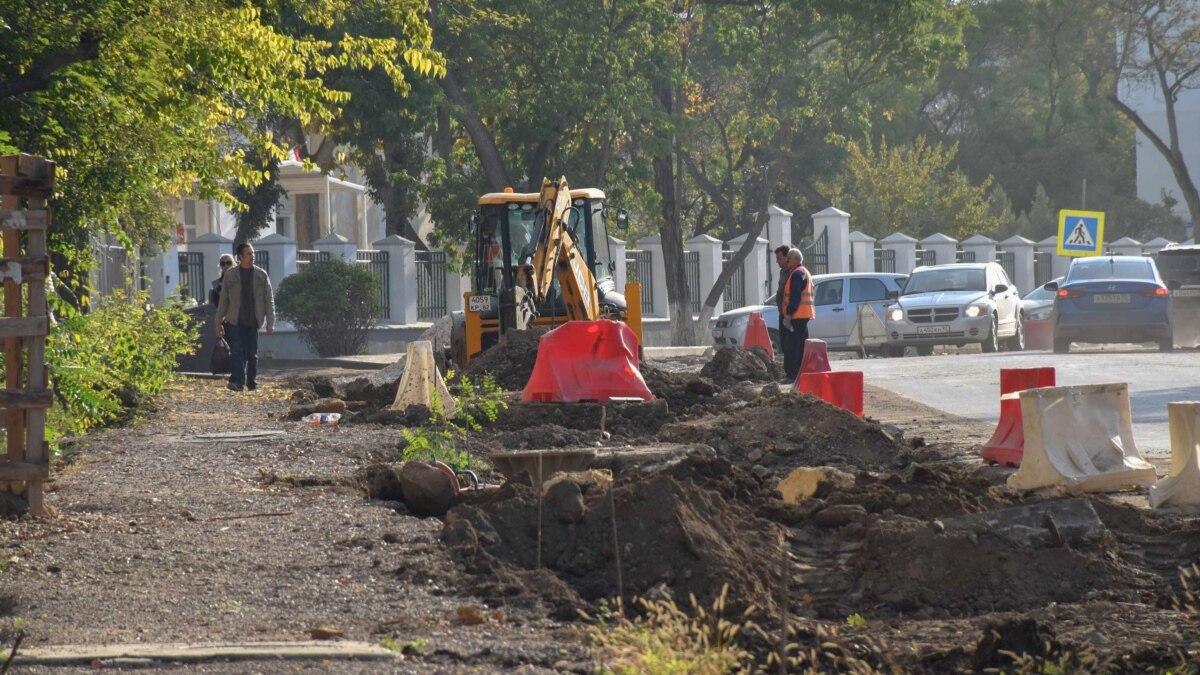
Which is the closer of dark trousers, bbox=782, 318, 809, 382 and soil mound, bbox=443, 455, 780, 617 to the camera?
soil mound, bbox=443, 455, 780, 617

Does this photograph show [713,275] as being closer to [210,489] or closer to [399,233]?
[399,233]

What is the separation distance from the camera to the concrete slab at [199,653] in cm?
559

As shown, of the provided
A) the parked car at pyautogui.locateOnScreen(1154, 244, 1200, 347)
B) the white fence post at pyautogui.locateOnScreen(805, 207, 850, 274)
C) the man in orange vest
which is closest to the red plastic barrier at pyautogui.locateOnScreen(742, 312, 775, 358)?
the man in orange vest

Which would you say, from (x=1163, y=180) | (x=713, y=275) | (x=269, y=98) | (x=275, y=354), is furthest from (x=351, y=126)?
(x=1163, y=180)

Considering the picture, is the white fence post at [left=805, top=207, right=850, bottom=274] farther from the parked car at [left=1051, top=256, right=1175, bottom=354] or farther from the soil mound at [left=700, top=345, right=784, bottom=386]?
the soil mound at [left=700, top=345, right=784, bottom=386]

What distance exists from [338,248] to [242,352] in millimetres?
15795

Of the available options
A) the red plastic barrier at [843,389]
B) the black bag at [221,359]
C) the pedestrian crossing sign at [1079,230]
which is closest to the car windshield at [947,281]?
the pedestrian crossing sign at [1079,230]

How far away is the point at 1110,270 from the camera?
28375mm

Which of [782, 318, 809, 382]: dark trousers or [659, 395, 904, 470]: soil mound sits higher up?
[782, 318, 809, 382]: dark trousers

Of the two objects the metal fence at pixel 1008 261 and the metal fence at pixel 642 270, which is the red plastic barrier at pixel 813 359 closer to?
the metal fence at pixel 642 270

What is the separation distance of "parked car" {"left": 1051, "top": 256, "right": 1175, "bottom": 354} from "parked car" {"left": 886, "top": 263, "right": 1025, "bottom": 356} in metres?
2.06

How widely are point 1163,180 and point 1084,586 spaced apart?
232ft

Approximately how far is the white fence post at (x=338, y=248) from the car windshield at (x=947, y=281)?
12.2 m

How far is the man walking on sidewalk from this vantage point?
19.7m
